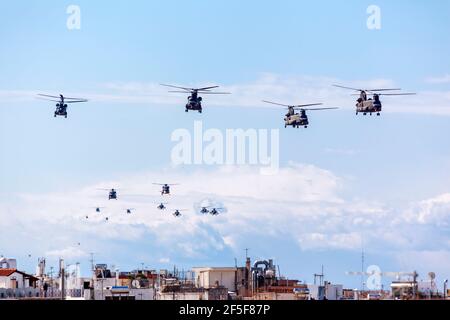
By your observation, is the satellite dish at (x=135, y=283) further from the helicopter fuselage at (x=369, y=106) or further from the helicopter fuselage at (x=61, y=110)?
the helicopter fuselage at (x=369, y=106)

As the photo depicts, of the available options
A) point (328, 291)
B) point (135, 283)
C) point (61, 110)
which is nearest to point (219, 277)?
point (135, 283)

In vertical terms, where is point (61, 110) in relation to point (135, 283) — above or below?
above

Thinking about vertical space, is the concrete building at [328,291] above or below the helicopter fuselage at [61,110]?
below

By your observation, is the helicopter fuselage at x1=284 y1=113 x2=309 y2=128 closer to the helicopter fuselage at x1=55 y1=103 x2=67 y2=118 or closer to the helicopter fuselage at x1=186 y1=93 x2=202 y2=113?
the helicopter fuselage at x1=186 y1=93 x2=202 y2=113

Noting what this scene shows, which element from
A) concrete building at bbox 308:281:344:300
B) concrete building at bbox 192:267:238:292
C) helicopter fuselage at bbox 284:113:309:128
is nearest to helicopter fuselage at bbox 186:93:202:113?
helicopter fuselage at bbox 284:113:309:128

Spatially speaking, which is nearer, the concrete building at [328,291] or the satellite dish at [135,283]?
the concrete building at [328,291]

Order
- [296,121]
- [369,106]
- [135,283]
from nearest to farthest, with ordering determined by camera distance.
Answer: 1. [369,106]
2. [296,121]
3. [135,283]

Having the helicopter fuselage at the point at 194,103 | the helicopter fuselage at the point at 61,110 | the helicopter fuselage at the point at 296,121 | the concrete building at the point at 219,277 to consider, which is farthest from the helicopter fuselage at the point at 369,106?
the concrete building at the point at 219,277

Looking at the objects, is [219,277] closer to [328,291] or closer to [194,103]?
[328,291]

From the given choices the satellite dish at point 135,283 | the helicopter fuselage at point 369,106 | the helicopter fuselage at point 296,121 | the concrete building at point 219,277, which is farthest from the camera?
the concrete building at point 219,277

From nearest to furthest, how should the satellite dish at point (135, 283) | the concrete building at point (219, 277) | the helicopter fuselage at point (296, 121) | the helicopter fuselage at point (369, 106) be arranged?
the helicopter fuselage at point (369, 106) → the helicopter fuselage at point (296, 121) → the satellite dish at point (135, 283) → the concrete building at point (219, 277)
